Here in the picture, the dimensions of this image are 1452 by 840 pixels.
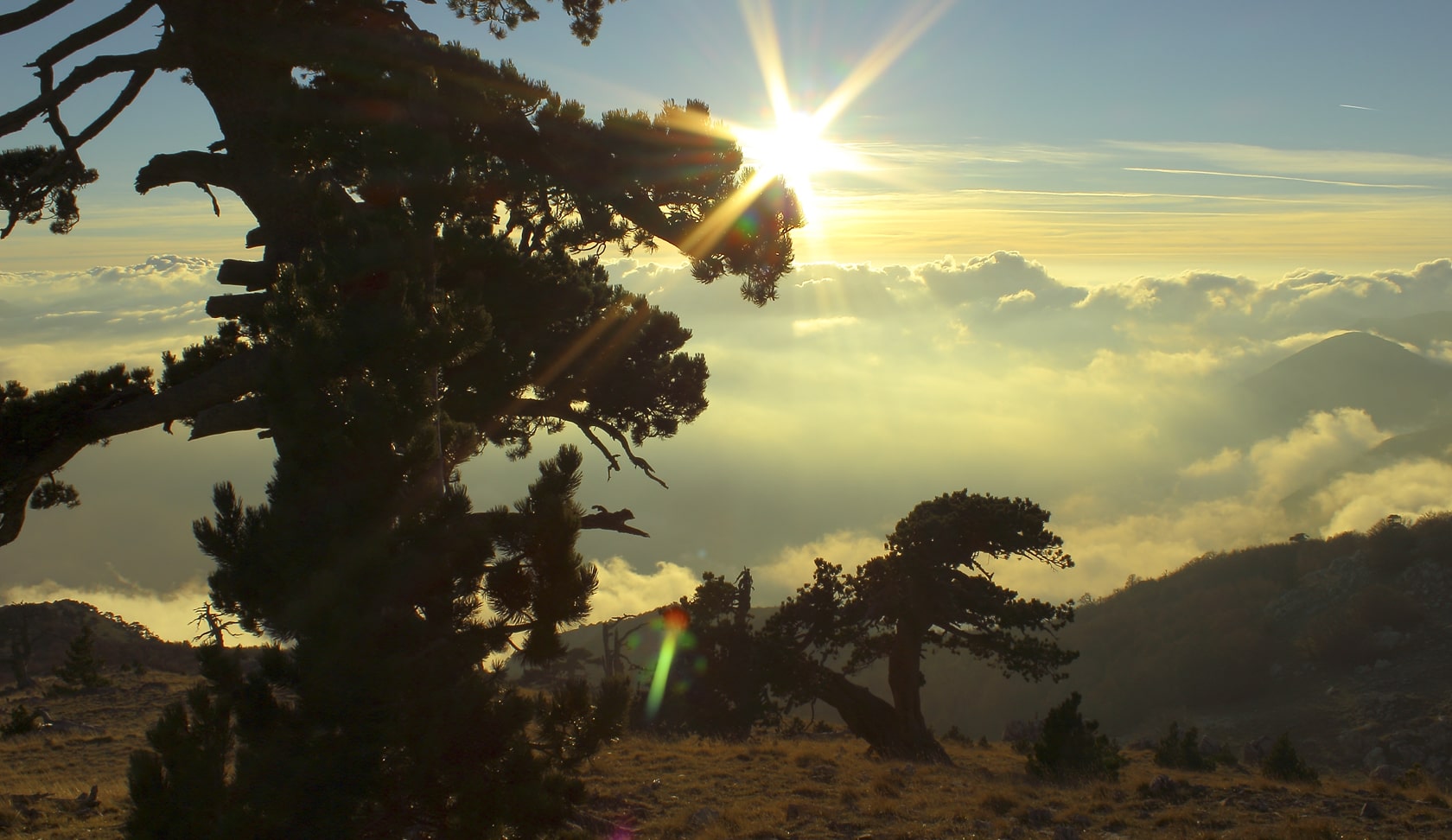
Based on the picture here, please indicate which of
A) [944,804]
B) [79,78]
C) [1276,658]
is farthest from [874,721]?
[1276,658]

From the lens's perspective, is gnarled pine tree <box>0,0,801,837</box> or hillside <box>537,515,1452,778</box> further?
hillside <box>537,515,1452,778</box>

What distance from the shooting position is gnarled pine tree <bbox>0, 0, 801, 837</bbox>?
6242 mm

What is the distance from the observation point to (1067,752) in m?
14.8

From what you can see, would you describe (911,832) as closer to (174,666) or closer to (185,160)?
(185,160)

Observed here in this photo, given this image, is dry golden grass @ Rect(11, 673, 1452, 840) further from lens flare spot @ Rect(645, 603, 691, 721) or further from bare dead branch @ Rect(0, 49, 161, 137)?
bare dead branch @ Rect(0, 49, 161, 137)

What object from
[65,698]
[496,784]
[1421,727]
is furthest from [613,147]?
[1421,727]

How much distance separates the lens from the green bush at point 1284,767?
1497cm

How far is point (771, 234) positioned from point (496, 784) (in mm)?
5114

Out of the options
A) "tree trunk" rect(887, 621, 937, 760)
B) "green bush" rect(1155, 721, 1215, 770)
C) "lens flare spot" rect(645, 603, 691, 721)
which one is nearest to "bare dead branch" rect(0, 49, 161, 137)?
"lens flare spot" rect(645, 603, 691, 721)

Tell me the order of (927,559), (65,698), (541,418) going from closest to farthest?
(541,418), (927,559), (65,698)

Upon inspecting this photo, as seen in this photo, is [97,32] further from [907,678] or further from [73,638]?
[73,638]

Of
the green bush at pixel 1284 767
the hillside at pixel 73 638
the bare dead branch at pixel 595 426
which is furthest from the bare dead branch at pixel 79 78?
the hillside at pixel 73 638

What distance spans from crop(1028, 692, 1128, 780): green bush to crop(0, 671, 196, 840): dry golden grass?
42.1 ft

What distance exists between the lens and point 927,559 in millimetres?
18375
